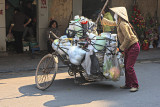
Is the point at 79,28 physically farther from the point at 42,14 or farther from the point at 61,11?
the point at 61,11

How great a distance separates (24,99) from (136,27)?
9068mm

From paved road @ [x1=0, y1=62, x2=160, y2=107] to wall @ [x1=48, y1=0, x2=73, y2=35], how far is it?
5.33 m

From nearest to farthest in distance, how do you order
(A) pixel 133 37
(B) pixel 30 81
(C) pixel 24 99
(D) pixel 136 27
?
(C) pixel 24 99
(A) pixel 133 37
(B) pixel 30 81
(D) pixel 136 27

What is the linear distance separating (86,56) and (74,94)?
2.76 ft

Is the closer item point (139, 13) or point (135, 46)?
point (135, 46)

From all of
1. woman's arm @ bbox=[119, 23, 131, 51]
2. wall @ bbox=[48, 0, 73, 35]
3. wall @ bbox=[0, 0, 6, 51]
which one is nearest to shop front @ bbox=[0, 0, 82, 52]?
wall @ bbox=[48, 0, 73, 35]

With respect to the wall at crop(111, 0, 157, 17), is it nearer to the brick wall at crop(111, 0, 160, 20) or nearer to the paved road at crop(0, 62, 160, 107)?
the brick wall at crop(111, 0, 160, 20)

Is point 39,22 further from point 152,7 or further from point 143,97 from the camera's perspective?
point 143,97

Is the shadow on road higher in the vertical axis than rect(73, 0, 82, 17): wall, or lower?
lower

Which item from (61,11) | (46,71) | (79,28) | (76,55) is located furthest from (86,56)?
(61,11)

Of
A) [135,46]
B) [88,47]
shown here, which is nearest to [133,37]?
[135,46]

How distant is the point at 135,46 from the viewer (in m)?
6.32

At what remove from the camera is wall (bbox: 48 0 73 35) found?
12.6 meters

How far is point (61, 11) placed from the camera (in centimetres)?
1272
